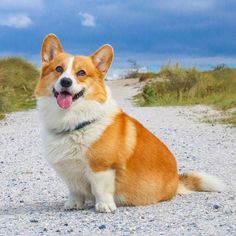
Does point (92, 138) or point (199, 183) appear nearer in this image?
point (92, 138)

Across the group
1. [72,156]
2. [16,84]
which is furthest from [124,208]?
[16,84]

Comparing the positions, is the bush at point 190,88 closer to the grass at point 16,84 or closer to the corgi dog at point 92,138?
the grass at point 16,84

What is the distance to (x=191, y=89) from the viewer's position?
78.3ft

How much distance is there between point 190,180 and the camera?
6582 mm

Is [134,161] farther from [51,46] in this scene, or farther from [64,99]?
[51,46]

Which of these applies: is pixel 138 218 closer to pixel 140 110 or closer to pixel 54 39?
pixel 54 39

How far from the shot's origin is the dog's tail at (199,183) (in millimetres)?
6508

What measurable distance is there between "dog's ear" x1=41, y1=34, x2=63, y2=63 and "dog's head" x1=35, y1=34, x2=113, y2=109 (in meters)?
0.06

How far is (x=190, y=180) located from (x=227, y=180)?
1115 mm

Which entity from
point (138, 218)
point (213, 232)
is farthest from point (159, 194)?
point (213, 232)

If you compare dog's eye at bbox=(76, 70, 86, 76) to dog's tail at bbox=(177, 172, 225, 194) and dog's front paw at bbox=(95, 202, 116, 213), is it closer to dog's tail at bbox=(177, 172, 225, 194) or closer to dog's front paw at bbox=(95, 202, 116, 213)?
dog's front paw at bbox=(95, 202, 116, 213)

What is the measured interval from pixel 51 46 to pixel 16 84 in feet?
72.3

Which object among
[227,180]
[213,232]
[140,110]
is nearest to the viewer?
[213,232]

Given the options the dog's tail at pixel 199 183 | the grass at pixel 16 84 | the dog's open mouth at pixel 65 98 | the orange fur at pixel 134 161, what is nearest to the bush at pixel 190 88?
the grass at pixel 16 84
